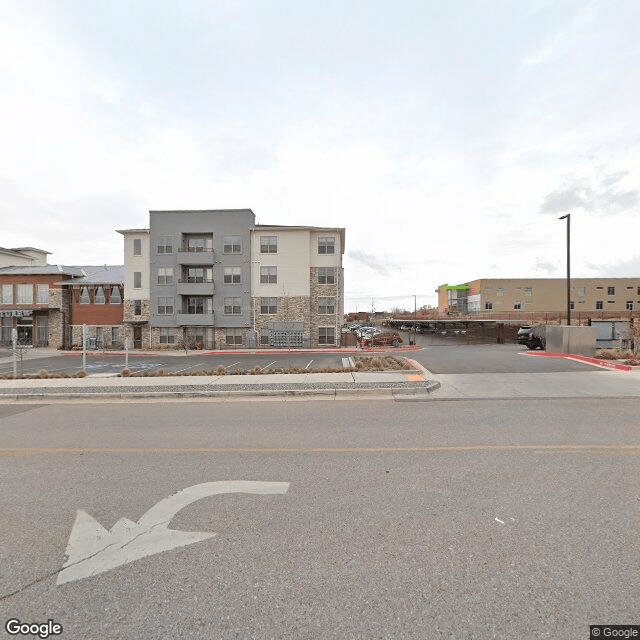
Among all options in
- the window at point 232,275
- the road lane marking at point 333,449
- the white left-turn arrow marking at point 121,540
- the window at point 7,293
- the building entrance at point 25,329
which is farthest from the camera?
the building entrance at point 25,329

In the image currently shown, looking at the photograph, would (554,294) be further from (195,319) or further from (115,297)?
(115,297)

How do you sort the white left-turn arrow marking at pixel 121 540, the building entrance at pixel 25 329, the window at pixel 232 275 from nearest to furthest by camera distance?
the white left-turn arrow marking at pixel 121 540 → the window at pixel 232 275 → the building entrance at pixel 25 329

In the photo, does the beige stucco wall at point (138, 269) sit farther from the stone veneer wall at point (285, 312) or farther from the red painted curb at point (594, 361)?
the red painted curb at point (594, 361)

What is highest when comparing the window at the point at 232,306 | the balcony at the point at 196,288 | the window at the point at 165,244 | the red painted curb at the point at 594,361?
the window at the point at 165,244

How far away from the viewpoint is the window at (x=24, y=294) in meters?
35.5

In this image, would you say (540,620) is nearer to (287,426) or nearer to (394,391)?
(287,426)

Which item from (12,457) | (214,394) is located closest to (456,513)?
(12,457)

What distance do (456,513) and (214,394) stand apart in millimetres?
8079

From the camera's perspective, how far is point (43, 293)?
35594 mm

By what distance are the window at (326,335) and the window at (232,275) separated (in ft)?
30.0

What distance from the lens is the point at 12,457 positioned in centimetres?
567

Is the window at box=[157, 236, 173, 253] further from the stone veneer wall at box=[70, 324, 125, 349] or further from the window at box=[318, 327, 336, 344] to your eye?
the window at box=[318, 327, 336, 344]

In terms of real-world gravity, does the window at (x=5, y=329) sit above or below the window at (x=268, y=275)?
below

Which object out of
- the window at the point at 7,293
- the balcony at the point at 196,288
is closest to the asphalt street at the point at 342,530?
the balcony at the point at 196,288
